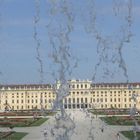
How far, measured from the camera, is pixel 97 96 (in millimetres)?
108812

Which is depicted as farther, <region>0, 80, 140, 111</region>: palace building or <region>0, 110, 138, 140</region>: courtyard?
A: <region>0, 80, 140, 111</region>: palace building

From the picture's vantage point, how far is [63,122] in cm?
1512

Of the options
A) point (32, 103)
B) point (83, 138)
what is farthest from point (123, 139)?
point (32, 103)

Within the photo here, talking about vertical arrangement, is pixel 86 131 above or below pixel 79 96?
below

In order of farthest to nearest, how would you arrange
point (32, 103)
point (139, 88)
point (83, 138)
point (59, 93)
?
point (32, 103)
point (139, 88)
point (83, 138)
point (59, 93)

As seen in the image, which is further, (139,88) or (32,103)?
(32,103)

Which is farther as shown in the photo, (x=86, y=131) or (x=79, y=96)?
(x=79, y=96)

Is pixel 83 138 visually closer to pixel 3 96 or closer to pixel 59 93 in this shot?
pixel 59 93

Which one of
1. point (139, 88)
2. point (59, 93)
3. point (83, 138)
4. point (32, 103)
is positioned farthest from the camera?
point (32, 103)

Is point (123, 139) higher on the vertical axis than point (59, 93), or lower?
lower

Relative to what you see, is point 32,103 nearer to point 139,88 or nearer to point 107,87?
point 107,87

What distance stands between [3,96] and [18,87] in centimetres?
385

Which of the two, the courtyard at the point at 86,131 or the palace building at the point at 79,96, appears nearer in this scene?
the courtyard at the point at 86,131

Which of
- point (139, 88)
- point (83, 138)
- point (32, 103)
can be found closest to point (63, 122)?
point (83, 138)
